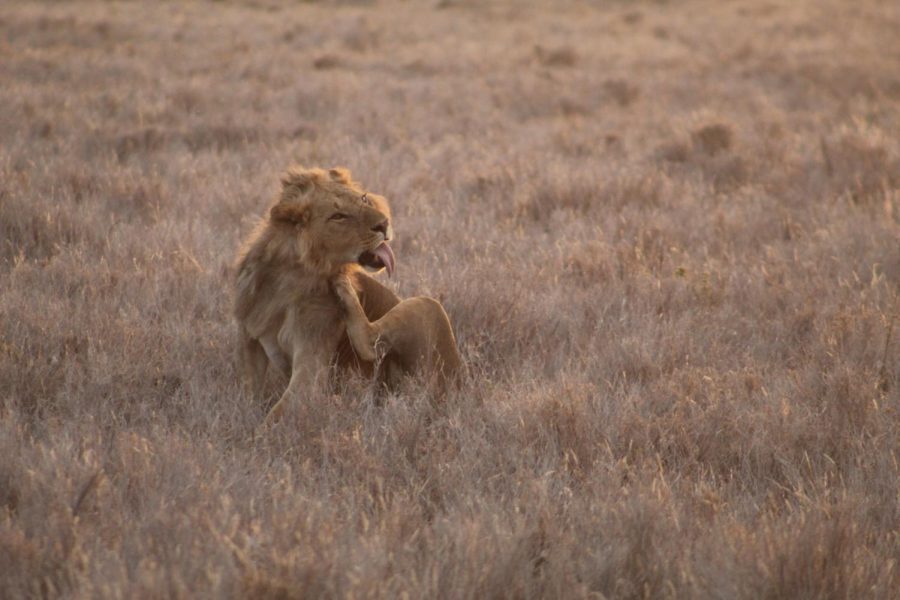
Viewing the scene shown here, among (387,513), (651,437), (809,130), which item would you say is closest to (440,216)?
(651,437)

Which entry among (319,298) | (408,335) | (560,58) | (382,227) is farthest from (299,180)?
(560,58)

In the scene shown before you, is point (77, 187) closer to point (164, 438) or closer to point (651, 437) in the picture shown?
point (164, 438)

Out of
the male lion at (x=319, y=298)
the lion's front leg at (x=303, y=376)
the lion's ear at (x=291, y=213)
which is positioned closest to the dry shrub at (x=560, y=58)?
the male lion at (x=319, y=298)

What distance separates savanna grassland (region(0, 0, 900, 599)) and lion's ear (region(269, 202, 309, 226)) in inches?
28.7

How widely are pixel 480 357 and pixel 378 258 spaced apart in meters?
0.95

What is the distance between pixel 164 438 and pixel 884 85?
12656 mm

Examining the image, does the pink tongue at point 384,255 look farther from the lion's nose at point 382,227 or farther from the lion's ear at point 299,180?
the lion's ear at point 299,180

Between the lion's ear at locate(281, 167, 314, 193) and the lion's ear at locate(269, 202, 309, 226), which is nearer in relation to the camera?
the lion's ear at locate(269, 202, 309, 226)

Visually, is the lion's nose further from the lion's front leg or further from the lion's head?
the lion's front leg

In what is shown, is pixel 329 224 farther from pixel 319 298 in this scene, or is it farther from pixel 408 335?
pixel 408 335

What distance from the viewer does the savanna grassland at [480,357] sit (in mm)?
2799

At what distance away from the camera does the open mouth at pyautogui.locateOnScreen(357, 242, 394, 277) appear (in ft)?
12.8

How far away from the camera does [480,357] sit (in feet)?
15.2

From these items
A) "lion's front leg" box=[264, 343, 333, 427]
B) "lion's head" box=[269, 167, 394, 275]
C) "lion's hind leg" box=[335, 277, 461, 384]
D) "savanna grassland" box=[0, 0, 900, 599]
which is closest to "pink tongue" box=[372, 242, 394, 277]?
"lion's head" box=[269, 167, 394, 275]
